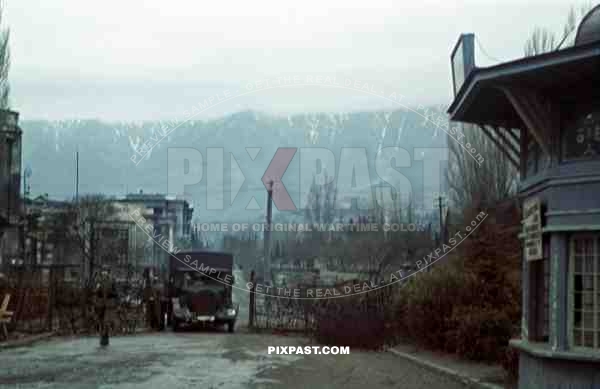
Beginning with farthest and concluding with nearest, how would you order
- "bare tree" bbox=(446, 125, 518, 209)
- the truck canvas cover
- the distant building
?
the distant building
"bare tree" bbox=(446, 125, 518, 209)
the truck canvas cover

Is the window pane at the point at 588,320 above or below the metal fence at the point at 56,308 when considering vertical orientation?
above

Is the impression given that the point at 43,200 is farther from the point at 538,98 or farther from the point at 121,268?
the point at 538,98

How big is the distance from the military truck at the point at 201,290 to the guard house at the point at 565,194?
2016 cm

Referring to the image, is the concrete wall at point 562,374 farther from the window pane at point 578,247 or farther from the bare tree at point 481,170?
the bare tree at point 481,170

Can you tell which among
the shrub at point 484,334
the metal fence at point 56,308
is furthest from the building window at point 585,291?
the metal fence at point 56,308

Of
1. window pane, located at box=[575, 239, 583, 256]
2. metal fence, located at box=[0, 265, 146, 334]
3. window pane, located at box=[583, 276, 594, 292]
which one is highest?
window pane, located at box=[575, 239, 583, 256]

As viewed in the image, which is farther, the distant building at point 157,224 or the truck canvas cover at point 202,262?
the distant building at point 157,224

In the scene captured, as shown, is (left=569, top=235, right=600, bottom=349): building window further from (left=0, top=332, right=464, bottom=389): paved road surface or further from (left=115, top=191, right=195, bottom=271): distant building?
(left=115, top=191, right=195, bottom=271): distant building

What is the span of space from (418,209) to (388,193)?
2.91 metres

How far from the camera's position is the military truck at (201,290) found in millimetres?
31000

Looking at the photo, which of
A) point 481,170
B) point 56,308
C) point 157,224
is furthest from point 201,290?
point 157,224

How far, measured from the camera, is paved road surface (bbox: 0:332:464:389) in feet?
49.5

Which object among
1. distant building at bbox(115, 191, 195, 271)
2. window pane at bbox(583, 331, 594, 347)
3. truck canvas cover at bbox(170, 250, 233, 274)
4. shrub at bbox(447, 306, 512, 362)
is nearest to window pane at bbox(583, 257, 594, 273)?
window pane at bbox(583, 331, 594, 347)

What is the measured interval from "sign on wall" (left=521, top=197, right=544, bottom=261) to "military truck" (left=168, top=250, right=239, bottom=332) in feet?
65.0
